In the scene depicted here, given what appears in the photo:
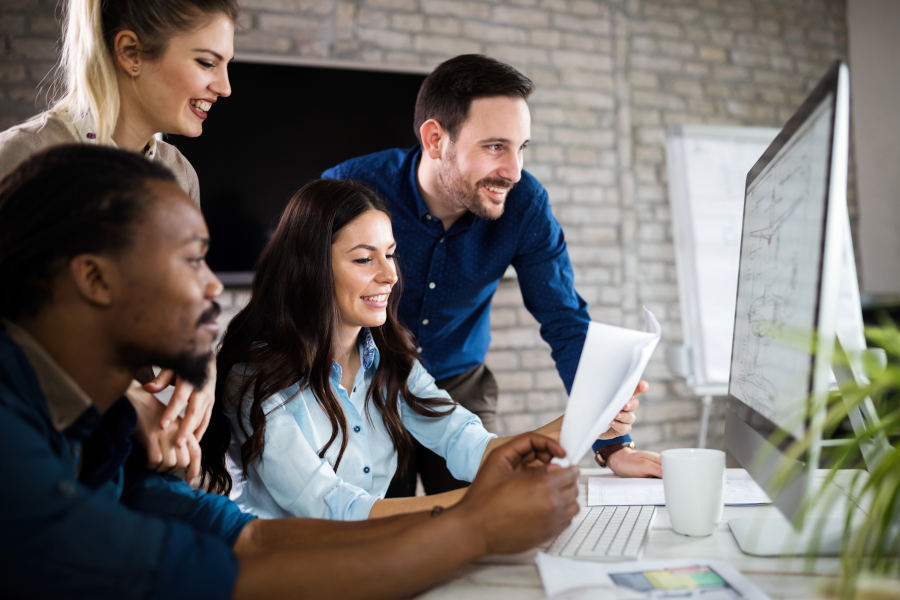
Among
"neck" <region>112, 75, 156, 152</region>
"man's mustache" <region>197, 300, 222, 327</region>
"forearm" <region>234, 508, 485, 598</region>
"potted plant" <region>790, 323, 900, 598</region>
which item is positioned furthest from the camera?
"neck" <region>112, 75, 156, 152</region>

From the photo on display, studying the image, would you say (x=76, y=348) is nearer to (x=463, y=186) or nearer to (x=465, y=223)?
(x=463, y=186)

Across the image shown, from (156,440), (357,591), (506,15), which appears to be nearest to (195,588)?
(357,591)

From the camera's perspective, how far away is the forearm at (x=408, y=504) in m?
1.10

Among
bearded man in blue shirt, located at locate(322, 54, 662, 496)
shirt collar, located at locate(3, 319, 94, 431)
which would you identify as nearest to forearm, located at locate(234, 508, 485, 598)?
shirt collar, located at locate(3, 319, 94, 431)

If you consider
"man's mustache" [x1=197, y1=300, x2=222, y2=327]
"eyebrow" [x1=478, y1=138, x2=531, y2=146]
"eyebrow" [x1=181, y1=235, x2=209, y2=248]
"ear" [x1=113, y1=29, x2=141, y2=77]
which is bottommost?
"man's mustache" [x1=197, y1=300, x2=222, y2=327]

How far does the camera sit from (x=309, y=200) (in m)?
1.56

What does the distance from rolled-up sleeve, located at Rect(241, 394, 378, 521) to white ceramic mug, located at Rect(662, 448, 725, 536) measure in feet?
1.46

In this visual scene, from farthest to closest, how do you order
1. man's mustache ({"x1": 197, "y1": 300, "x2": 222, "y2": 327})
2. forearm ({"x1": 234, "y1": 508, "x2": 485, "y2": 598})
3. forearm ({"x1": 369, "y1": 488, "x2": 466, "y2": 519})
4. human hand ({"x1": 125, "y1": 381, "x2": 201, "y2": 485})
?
1. forearm ({"x1": 369, "y1": 488, "x2": 466, "y2": 519})
2. human hand ({"x1": 125, "y1": 381, "x2": 201, "y2": 485})
3. man's mustache ({"x1": 197, "y1": 300, "x2": 222, "y2": 327})
4. forearm ({"x1": 234, "y1": 508, "x2": 485, "y2": 598})

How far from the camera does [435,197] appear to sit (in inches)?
77.9

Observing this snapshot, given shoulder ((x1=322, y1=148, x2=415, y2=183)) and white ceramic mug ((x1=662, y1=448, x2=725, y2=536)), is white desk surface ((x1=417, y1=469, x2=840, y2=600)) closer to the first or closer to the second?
white ceramic mug ((x1=662, y1=448, x2=725, y2=536))

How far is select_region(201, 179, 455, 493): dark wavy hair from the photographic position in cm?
136

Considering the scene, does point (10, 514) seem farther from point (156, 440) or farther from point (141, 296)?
point (156, 440)

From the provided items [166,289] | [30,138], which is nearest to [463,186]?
[30,138]

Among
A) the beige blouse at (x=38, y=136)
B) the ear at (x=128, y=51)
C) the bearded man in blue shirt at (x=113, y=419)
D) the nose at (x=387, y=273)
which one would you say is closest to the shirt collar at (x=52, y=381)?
the bearded man in blue shirt at (x=113, y=419)
